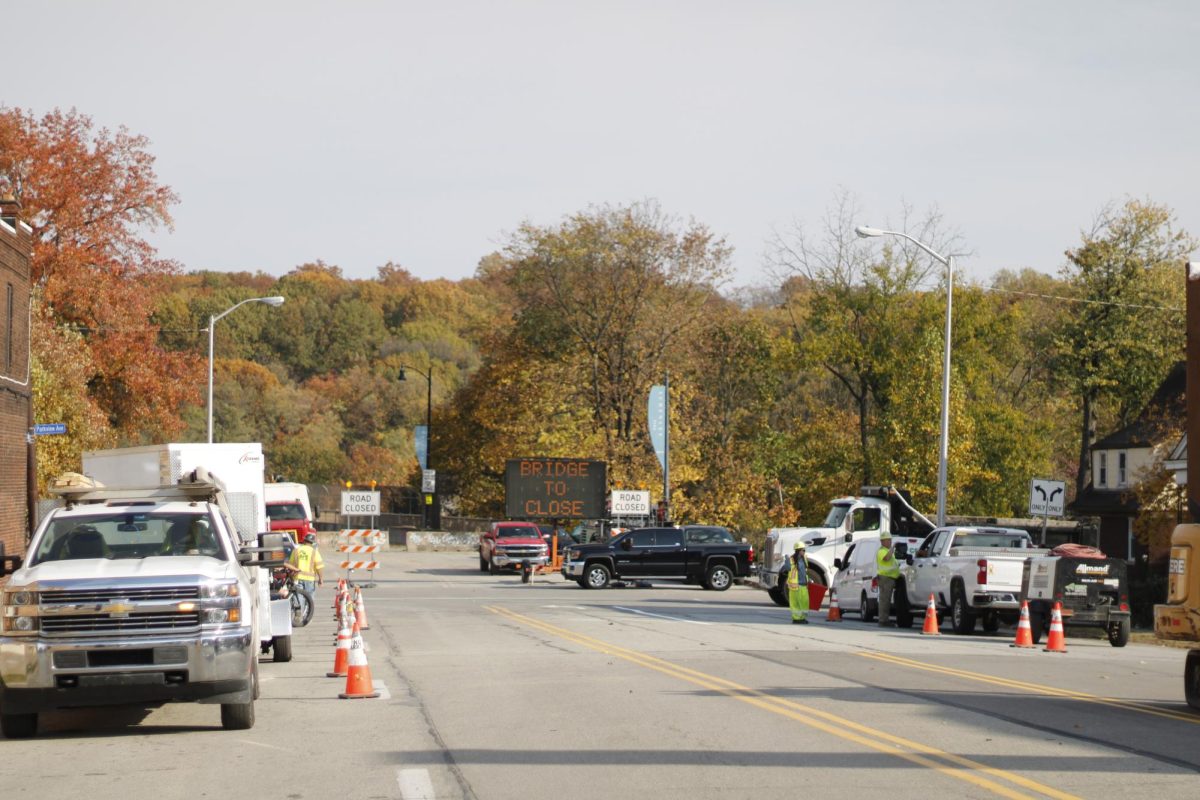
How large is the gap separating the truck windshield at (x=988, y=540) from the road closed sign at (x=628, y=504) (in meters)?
26.0

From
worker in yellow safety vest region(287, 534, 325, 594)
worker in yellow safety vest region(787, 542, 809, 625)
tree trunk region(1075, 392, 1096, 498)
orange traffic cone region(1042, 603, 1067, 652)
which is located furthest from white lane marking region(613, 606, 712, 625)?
tree trunk region(1075, 392, 1096, 498)

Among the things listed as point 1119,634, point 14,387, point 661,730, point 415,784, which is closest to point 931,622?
point 1119,634

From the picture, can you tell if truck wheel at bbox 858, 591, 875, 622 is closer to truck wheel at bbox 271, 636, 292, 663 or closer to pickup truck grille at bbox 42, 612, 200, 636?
truck wheel at bbox 271, 636, 292, 663

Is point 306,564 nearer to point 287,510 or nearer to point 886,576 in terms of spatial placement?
point 886,576

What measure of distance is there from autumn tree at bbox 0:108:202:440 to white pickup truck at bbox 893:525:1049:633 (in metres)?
31.4

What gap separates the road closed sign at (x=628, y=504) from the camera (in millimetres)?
53500

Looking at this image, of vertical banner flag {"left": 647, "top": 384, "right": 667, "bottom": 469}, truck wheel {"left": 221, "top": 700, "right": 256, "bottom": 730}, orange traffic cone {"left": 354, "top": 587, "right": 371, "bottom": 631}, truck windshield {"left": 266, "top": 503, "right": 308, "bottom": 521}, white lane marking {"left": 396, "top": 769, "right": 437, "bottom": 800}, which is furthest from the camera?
vertical banner flag {"left": 647, "top": 384, "right": 667, "bottom": 469}

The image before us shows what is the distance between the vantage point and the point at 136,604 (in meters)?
12.1

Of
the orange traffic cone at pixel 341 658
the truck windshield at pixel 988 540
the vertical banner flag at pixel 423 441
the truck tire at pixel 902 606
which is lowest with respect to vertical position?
the truck tire at pixel 902 606

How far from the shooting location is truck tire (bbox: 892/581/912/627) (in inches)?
1160

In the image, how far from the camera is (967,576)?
26.7 m

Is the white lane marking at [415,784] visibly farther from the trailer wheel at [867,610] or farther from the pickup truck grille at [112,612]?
the trailer wheel at [867,610]

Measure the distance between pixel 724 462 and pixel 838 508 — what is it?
2838cm

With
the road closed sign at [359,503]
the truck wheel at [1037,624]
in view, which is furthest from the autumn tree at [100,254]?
the truck wheel at [1037,624]
